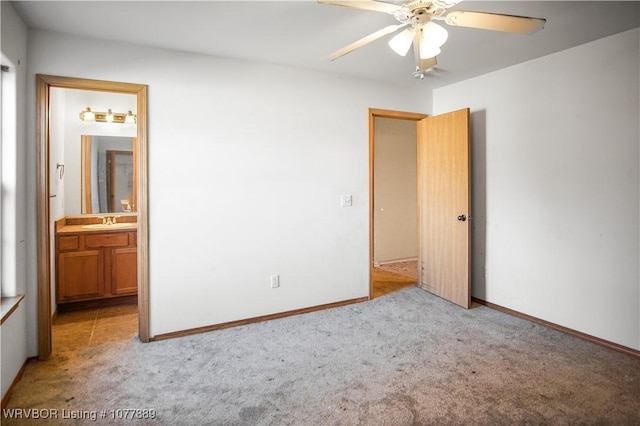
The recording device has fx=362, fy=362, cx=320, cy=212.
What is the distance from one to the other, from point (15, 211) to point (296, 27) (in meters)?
2.14

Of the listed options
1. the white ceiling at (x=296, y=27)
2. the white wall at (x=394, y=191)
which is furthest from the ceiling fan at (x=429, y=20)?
the white wall at (x=394, y=191)

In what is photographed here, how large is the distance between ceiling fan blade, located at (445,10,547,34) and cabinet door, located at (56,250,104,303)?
3.64 metres

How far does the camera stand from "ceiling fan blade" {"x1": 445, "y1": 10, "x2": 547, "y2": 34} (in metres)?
1.72

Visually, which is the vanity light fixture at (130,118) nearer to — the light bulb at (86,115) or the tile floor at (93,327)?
the light bulb at (86,115)

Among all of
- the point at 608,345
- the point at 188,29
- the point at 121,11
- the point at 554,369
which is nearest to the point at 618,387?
the point at 554,369

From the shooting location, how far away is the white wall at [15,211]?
2076 millimetres

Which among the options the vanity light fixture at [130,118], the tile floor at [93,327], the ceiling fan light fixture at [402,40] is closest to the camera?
the ceiling fan light fixture at [402,40]

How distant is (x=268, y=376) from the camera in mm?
2305

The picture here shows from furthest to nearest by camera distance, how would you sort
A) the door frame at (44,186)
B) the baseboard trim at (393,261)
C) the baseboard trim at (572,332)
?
the baseboard trim at (393,261), the baseboard trim at (572,332), the door frame at (44,186)

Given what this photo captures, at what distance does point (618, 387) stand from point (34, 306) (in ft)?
12.4

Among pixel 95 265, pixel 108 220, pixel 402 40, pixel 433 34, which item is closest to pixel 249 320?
pixel 95 265

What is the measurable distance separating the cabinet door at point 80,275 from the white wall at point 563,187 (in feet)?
12.5

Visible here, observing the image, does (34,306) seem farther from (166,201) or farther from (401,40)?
(401,40)

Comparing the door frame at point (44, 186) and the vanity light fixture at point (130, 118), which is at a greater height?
the vanity light fixture at point (130, 118)
